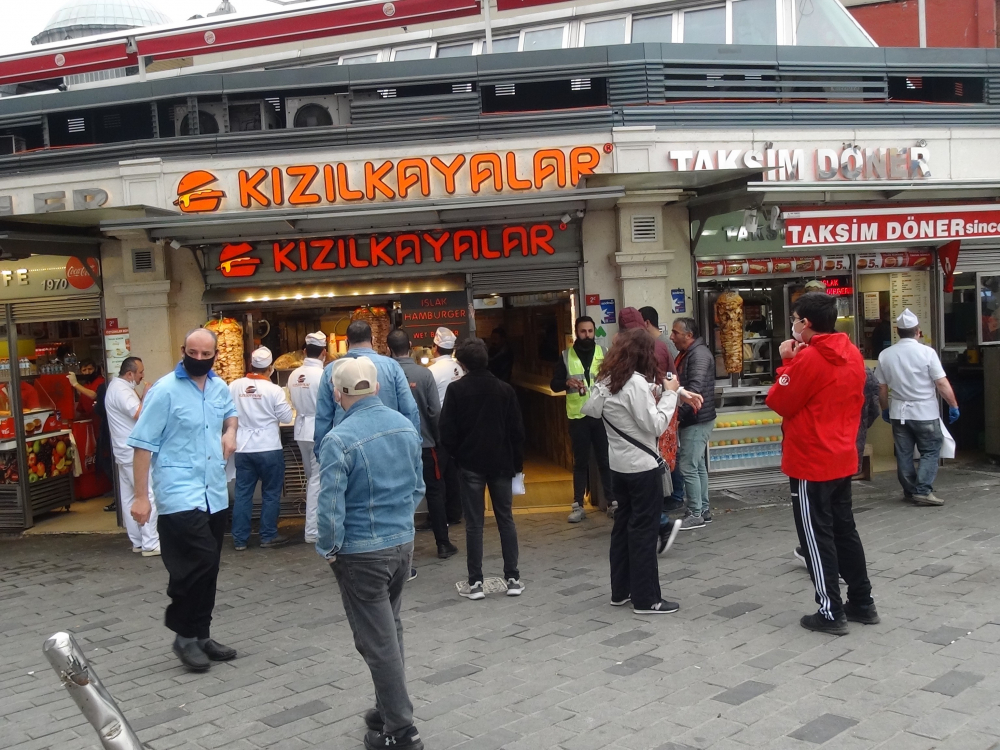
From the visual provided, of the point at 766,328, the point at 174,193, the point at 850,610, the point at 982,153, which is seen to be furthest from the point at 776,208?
the point at 174,193

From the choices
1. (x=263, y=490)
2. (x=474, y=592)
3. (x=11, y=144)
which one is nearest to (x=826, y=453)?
(x=474, y=592)

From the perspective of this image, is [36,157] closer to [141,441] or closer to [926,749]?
[141,441]

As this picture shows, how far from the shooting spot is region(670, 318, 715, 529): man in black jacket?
316 inches

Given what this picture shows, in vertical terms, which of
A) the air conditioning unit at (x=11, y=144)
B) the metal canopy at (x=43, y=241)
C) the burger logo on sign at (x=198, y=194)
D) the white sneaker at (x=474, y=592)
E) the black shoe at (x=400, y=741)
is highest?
the air conditioning unit at (x=11, y=144)

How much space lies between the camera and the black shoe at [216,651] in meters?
5.40

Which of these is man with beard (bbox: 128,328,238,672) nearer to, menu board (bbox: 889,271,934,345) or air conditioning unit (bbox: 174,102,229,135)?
air conditioning unit (bbox: 174,102,229,135)

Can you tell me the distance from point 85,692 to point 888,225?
9.08m

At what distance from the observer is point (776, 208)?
368 inches

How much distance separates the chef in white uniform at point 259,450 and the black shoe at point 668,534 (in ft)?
12.0

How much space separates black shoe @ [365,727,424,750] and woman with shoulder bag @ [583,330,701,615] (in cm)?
219

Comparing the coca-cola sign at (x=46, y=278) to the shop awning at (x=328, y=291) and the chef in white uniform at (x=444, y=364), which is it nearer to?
the shop awning at (x=328, y=291)

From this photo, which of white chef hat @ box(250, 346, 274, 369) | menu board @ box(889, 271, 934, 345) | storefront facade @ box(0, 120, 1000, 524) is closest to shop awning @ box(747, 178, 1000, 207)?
storefront facade @ box(0, 120, 1000, 524)

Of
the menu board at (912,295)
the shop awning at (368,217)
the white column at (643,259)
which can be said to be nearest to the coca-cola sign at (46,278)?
the shop awning at (368,217)

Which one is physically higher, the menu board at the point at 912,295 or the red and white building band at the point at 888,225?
the red and white building band at the point at 888,225
